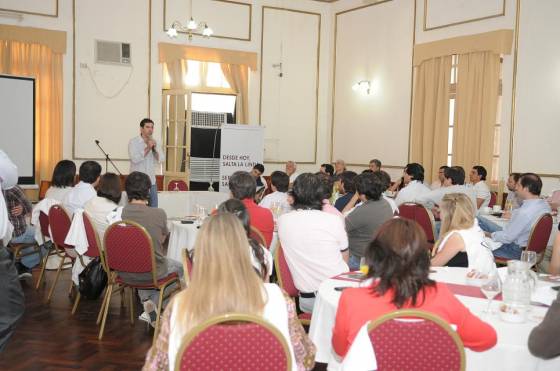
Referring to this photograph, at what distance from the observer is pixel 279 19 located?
11742 mm

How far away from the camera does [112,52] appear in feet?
33.8

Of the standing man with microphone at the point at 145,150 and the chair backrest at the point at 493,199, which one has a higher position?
the standing man with microphone at the point at 145,150

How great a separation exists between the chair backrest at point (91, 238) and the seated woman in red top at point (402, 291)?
288cm

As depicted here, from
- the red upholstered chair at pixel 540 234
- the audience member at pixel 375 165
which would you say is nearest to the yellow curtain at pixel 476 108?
the audience member at pixel 375 165

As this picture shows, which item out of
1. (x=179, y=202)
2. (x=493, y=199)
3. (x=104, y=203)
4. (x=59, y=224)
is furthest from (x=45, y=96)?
(x=493, y=199)

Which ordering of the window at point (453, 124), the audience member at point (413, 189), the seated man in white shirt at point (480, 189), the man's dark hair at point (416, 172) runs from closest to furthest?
1. the audience member at point (413, 189)
2. the man's dark hair at point (416, 172)
3. the seated man in white shirt at point (480, 189)
4. the window at point (453, 124)

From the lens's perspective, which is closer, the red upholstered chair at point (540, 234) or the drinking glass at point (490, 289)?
the drinking glass at point (490, 289)

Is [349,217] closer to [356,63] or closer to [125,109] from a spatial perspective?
[125,109]

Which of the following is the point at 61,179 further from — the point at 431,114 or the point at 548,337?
the point at 431,114

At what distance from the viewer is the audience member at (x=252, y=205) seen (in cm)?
436

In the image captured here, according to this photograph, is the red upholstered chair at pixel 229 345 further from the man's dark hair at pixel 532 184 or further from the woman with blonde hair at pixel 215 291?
the man's dark hair at pixel 532 184

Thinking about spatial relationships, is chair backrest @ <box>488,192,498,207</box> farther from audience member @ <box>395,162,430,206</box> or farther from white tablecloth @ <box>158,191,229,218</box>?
white tablecloth @ <box>158,191,229,218</box>

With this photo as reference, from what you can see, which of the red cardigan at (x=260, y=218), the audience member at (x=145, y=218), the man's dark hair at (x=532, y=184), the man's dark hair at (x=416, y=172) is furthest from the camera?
the man's dark hair at (x=416, y=172)

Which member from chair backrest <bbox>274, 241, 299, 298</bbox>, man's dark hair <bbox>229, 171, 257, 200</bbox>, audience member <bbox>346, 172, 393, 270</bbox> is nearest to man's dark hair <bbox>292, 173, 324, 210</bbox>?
chair backrest <bbox>274, 241, 299, 298</bbox>
